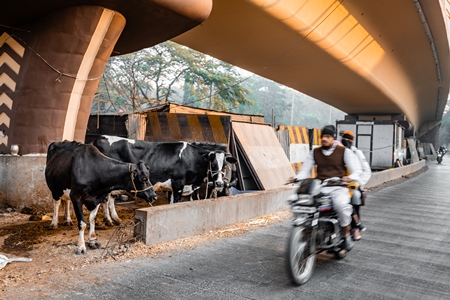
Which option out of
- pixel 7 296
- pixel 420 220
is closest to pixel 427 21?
pixel 420 220

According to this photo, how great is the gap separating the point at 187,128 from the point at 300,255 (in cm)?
669

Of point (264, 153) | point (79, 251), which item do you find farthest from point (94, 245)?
point (264, 153)

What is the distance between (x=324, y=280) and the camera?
4754mm

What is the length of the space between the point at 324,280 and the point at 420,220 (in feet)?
17.2

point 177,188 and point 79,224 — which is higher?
point 177,188

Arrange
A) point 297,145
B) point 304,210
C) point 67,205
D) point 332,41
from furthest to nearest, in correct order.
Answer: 1. point 297,145
2. point 332,41
3. point 67,205
4. point 304,210

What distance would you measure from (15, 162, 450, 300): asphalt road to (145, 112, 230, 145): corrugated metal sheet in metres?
3.53

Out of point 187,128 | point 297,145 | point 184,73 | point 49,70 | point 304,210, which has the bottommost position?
point 304,210

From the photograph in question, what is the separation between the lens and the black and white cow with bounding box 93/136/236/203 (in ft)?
26.7

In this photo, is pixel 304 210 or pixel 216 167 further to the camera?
pixel 216 167

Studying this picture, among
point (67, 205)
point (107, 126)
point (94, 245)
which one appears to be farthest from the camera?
point (107, 126)

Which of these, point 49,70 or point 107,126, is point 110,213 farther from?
point 107,126

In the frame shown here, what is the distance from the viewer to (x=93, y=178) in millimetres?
5750

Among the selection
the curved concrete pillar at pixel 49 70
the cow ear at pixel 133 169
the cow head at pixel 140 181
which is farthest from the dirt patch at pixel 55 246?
the curved concrete pillar at pixel 49 70
